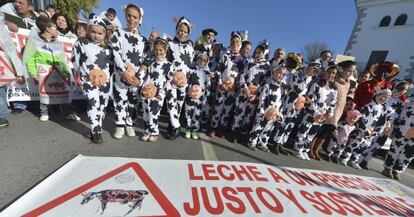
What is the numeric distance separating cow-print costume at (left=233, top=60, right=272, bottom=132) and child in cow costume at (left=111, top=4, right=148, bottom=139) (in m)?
1.85

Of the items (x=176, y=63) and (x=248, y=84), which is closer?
(x=176, y=63)

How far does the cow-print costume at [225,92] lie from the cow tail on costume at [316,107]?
136cm

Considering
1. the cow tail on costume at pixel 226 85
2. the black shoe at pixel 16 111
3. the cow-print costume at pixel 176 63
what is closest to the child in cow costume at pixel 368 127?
the cow tail on costume at pixel 226 85

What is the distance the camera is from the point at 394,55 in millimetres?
22047

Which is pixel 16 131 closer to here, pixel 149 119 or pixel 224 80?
pixel 149 119

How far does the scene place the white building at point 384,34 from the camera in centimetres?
2134

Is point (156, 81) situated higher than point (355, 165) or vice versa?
point (156, 81)

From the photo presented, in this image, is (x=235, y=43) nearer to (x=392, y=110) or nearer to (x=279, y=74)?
(x=279, y=74)

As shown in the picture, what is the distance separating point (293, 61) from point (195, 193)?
9.87ft

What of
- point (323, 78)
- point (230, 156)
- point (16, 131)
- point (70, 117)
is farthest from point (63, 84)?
point (323, 78)

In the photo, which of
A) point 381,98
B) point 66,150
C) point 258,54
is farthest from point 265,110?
point 66,150

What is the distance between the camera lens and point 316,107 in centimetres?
409

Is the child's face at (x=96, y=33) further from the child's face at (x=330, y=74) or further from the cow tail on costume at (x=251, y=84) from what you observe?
the child's face at (x=330, y=74)

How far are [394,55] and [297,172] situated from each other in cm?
2599
